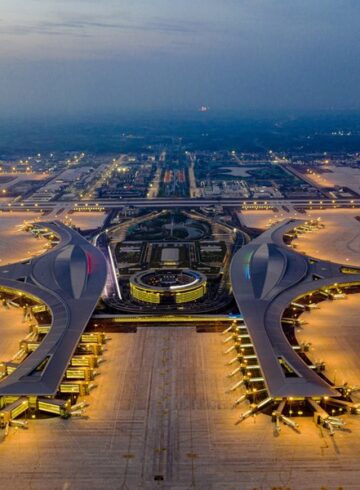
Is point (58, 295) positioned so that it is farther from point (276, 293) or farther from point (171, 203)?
point (171, 203)

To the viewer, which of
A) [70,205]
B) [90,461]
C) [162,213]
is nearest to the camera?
[90,461]

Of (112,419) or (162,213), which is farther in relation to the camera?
(162,213)

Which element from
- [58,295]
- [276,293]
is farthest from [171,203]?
[276,293]

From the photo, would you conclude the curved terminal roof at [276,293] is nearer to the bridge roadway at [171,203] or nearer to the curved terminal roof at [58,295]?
the curved terminal roof at [58,295]

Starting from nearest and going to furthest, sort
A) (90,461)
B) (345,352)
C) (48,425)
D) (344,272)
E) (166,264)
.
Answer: (90,461), (48,425), (345,352), (344,272), (166,264)

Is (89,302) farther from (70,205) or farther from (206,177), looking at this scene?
(206,177)

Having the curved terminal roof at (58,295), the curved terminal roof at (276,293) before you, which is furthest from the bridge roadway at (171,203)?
the curved terminal roof at (276,293)

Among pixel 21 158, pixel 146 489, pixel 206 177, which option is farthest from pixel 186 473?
pixel 21 158
